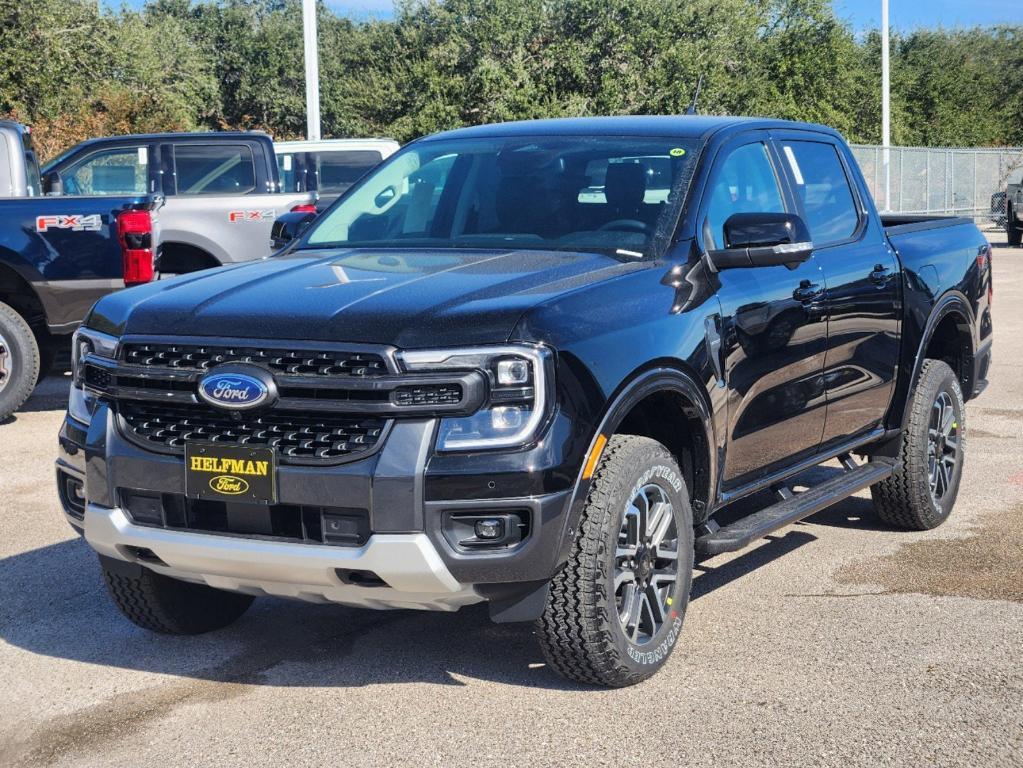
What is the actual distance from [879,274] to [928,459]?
3.44ft

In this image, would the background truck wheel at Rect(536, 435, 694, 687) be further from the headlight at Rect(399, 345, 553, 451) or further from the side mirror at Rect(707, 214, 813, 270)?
the side mirror at Rect(707, 214, 813, 270)

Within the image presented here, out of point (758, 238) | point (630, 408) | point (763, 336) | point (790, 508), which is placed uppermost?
point (758, 238)

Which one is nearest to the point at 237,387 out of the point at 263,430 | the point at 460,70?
the point at 263,430

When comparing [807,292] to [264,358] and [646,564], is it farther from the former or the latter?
[264,358]

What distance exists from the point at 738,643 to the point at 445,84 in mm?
34378

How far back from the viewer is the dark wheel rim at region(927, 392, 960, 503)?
680 centimetres

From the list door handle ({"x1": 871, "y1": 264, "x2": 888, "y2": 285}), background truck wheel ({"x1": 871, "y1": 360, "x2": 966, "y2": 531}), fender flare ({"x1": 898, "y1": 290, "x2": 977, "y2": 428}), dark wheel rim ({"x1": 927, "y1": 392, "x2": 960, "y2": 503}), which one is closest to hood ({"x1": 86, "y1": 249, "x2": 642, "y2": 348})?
door handle ({"x1": 871, "y1": 264, "x2": 888, "y2": 285})

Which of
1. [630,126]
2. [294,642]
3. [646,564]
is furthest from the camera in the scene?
[630,126]

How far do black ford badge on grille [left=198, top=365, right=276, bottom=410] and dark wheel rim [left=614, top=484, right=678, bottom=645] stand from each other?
1.17 m

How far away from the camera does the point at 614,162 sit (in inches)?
212

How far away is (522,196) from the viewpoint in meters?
5.47

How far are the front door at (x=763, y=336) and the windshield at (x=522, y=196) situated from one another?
0.76ft

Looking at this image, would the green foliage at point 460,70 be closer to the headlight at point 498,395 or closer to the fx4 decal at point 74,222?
the fx4 decal at point 74,222

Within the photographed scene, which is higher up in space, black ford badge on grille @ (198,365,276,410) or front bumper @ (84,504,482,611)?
black ford badge on grille @ (198,365,276,410)
